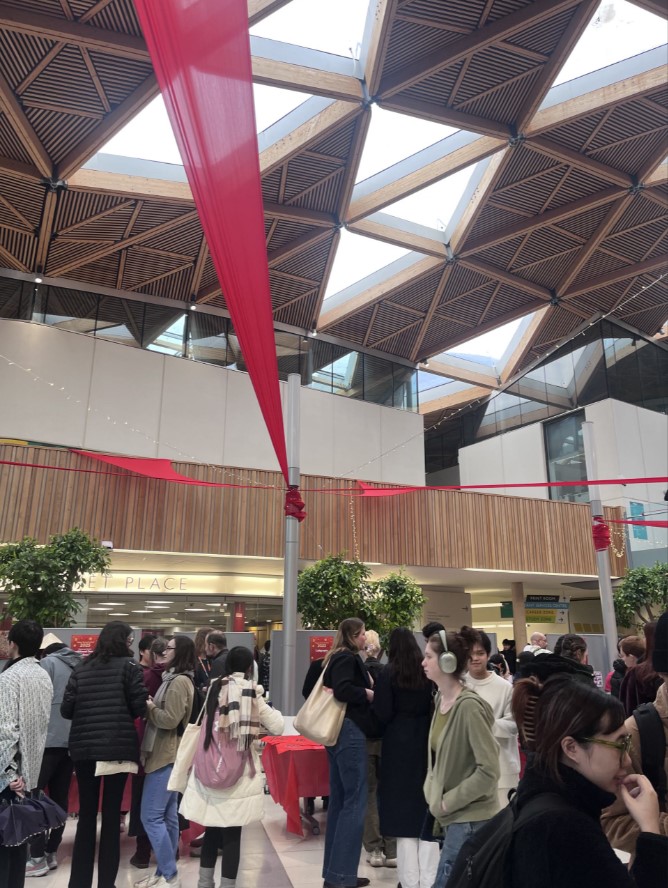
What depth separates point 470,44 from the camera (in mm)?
9641

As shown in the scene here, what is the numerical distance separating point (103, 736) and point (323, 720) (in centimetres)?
117

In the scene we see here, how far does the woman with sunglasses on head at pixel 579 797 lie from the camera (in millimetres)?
1203

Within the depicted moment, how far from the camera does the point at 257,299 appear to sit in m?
3.71

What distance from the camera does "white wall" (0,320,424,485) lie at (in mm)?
13234

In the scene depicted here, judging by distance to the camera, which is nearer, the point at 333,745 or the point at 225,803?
the point at 225,803

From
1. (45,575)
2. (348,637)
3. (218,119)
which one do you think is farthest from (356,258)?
(218,119)

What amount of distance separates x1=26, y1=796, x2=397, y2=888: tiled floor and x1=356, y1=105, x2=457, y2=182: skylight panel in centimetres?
1070

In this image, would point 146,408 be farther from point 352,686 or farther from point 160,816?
point 352,686

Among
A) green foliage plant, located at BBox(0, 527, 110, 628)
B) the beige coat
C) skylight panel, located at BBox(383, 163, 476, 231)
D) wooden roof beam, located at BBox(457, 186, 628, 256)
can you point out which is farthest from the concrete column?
the beige coat

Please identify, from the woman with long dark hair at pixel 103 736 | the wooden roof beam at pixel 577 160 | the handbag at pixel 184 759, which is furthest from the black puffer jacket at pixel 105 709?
the wooden roof beam at pixel 577 160

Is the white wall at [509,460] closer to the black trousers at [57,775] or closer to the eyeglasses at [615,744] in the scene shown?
the black trousers at [57,775]

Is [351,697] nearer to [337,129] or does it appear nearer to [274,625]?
[337,129]

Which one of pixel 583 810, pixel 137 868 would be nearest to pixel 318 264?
pixel 137 868

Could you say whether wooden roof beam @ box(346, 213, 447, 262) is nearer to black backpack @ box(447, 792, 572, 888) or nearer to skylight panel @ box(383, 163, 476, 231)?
skylight panel @ box(383, 163, 476, 231)
